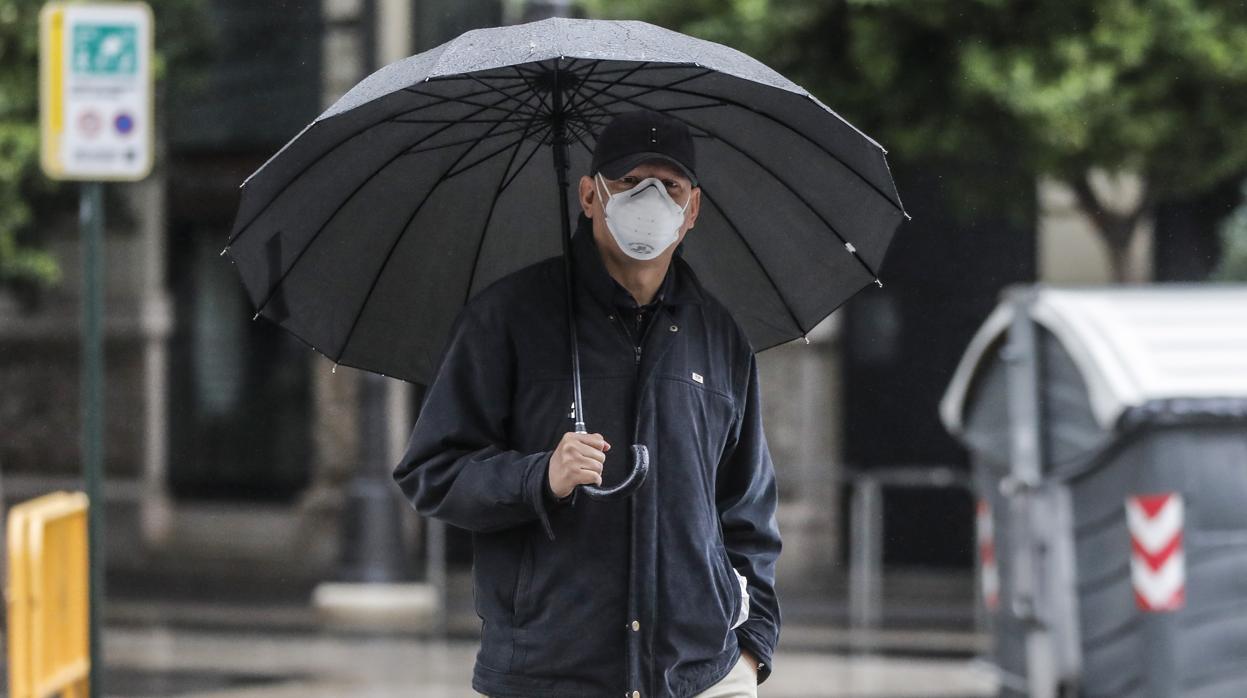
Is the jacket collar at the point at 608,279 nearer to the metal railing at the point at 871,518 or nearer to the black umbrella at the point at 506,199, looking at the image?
the black umbrella at the point at 506,199

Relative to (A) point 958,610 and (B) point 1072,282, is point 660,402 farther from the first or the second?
(B) point 1072,282

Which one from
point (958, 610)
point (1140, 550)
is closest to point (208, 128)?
point (958, 610)

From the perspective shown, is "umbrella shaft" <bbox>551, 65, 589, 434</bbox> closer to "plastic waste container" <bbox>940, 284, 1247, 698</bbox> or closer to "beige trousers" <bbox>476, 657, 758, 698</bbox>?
"beige trousers" <bbox>476, 657, 758, 698</bbox>

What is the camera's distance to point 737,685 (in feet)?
11.1

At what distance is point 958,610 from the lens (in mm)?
13633

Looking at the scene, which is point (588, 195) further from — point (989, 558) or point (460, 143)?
point (989, 558)

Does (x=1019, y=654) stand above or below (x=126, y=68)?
below

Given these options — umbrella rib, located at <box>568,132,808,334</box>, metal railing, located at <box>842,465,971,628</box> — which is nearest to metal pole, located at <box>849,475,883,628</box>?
metal railing, located at <box>842,465,971,628</box>

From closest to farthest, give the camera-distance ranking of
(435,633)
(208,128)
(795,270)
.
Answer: (795,270) < (435,633) < (208,128)

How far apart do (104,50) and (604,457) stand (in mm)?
4500

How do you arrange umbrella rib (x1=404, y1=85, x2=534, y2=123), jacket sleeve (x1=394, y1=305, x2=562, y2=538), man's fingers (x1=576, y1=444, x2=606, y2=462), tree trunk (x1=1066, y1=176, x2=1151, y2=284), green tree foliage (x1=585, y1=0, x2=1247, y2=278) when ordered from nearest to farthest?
man's fingers (x1=576, y1=444, x2=606, y2=462), jacket sleeve (x1=394, y1=305, x2=562, y2=538), umbrella rib (x1=404, y1=85, x2=534, y2=123), green tree foliage (x1=585, y1=0, x2=1247, y2=278), tree trunk (x1=1066, y1=176, x2=1151, y2=284)

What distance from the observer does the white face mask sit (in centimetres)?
324

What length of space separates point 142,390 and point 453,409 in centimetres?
1507

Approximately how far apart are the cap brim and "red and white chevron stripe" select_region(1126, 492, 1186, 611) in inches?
148
